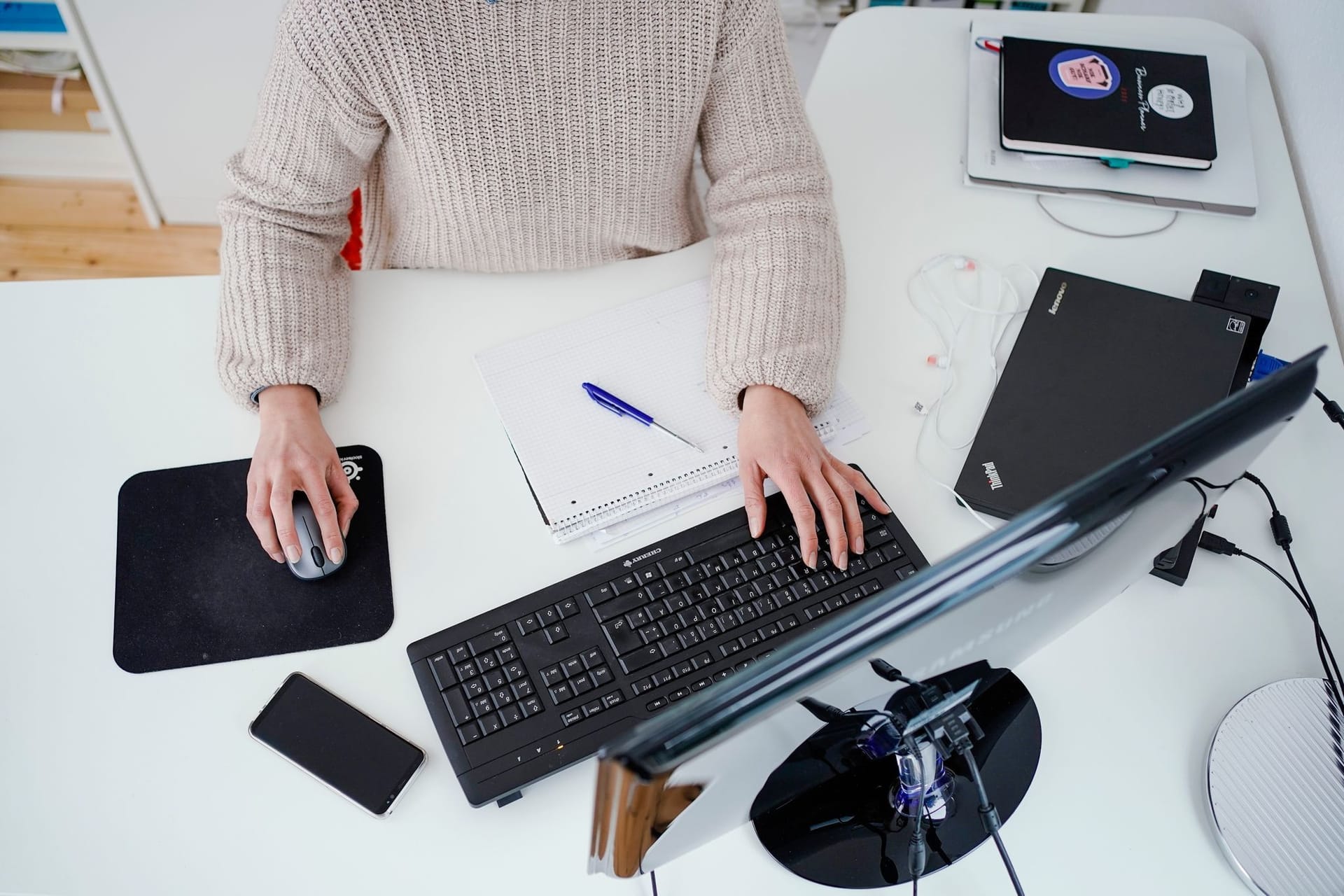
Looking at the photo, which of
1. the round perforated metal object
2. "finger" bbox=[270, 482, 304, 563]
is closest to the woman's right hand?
"finger" bbox=[270, 482, 304, 563]

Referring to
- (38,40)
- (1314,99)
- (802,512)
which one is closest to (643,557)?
(802,512)

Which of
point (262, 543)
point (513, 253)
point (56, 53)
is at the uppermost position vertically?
point (513, 253)

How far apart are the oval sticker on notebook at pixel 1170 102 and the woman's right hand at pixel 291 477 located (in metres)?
0.98

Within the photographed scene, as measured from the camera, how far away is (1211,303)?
1.01 meters

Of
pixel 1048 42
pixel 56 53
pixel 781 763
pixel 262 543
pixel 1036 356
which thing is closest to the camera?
pixel 781 763

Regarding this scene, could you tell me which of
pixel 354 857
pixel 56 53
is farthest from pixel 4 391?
pixel 56 53

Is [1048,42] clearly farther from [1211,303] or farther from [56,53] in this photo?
[56,53]

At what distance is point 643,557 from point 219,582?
0.36 meters

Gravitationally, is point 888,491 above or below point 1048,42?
below

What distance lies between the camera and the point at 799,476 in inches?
34.9

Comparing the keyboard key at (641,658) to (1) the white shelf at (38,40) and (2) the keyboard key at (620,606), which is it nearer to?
(2) the keyboard key at (620,606)

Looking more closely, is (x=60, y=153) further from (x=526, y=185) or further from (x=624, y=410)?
(x=624, y=410)

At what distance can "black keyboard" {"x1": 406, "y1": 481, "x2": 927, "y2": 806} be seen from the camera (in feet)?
2.50

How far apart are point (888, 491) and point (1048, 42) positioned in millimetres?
647
